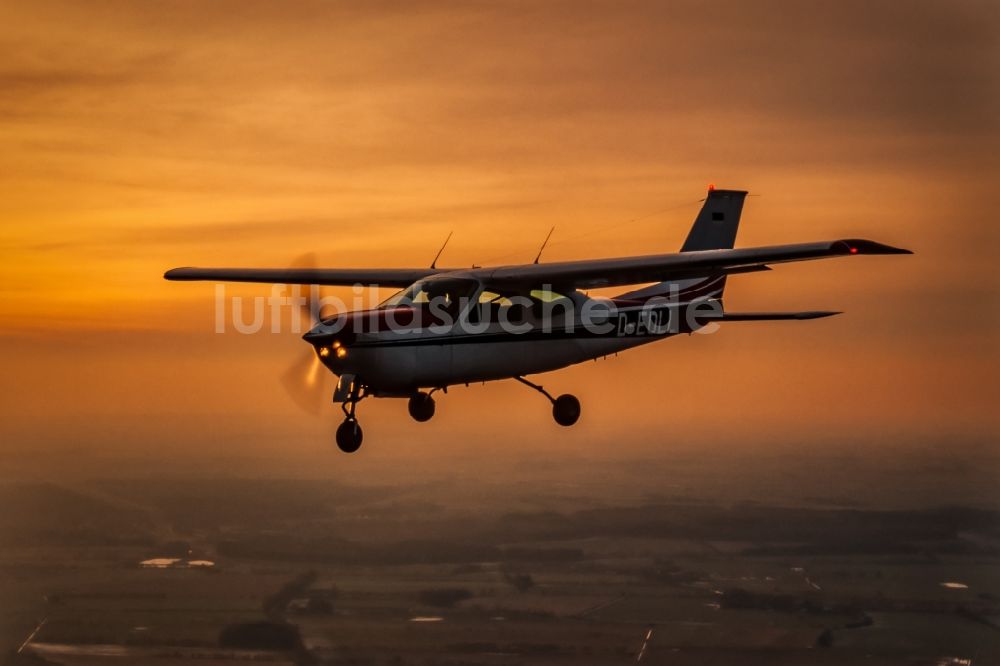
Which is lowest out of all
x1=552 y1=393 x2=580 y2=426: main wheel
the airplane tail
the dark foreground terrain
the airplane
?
the dark foreground terrain

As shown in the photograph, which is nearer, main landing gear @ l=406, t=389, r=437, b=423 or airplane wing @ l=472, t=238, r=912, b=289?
airplane wing @ l=472, t=238, r=912, b=289

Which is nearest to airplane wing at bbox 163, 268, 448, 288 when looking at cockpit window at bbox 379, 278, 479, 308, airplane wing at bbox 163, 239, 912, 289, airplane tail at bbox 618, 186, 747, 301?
airplane wing at bbox 163, 239, 912, 289

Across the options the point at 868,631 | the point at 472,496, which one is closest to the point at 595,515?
the point at 472,496

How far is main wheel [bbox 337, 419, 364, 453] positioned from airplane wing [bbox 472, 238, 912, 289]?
11.9ft

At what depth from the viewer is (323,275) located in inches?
1015

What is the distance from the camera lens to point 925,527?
14050 cm

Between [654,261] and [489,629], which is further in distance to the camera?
[489,629]

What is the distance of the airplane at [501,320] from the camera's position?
67.0 feet

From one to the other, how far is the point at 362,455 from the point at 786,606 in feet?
246

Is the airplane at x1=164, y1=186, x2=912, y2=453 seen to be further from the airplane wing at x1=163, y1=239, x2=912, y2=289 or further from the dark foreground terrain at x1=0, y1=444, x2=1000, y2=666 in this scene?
the dark foreground terrain at x1=0, y1=444, x2=1000, y2=666

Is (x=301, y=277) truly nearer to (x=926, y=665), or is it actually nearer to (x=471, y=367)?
(x=471, y=367)

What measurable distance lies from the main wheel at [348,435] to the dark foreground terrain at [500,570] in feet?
248

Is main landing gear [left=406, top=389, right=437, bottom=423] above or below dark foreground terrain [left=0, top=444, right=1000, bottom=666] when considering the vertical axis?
above

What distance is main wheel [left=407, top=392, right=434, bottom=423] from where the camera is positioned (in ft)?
74.3
